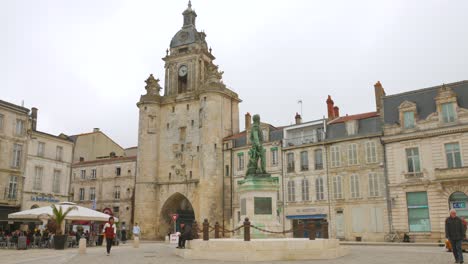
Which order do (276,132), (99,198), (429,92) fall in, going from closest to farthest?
(429,92)
(276,132)
(99,198)

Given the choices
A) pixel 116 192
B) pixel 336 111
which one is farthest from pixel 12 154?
pixel 336 111

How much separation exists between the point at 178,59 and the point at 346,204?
24.5m

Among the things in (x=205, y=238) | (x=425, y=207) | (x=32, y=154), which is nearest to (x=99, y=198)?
(x=32, y=154)

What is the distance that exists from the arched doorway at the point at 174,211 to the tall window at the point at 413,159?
21.8 m

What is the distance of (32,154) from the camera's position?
3388 cm

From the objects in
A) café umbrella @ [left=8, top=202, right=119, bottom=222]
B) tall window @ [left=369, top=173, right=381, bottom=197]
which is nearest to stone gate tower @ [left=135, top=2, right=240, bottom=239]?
tall window @ [left=369, top=173, right=381, bottom=197]

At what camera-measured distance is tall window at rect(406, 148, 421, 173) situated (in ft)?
95.7

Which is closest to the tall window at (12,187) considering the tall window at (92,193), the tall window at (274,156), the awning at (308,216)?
the tall window at (92,193)

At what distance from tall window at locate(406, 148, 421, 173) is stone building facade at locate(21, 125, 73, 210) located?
26570mm

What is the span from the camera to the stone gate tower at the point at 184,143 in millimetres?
40375

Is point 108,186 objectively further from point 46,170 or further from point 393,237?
point 393,237

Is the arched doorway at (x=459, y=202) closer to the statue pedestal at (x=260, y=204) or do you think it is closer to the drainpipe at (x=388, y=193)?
the drainpipe at (x=388, y=193)

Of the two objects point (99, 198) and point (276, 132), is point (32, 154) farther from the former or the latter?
point (276, 132)

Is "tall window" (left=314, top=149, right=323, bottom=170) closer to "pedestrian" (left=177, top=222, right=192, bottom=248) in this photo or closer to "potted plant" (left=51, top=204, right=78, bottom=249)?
"pedestrian" (left=177, top=222, right=192, bottom=248)
